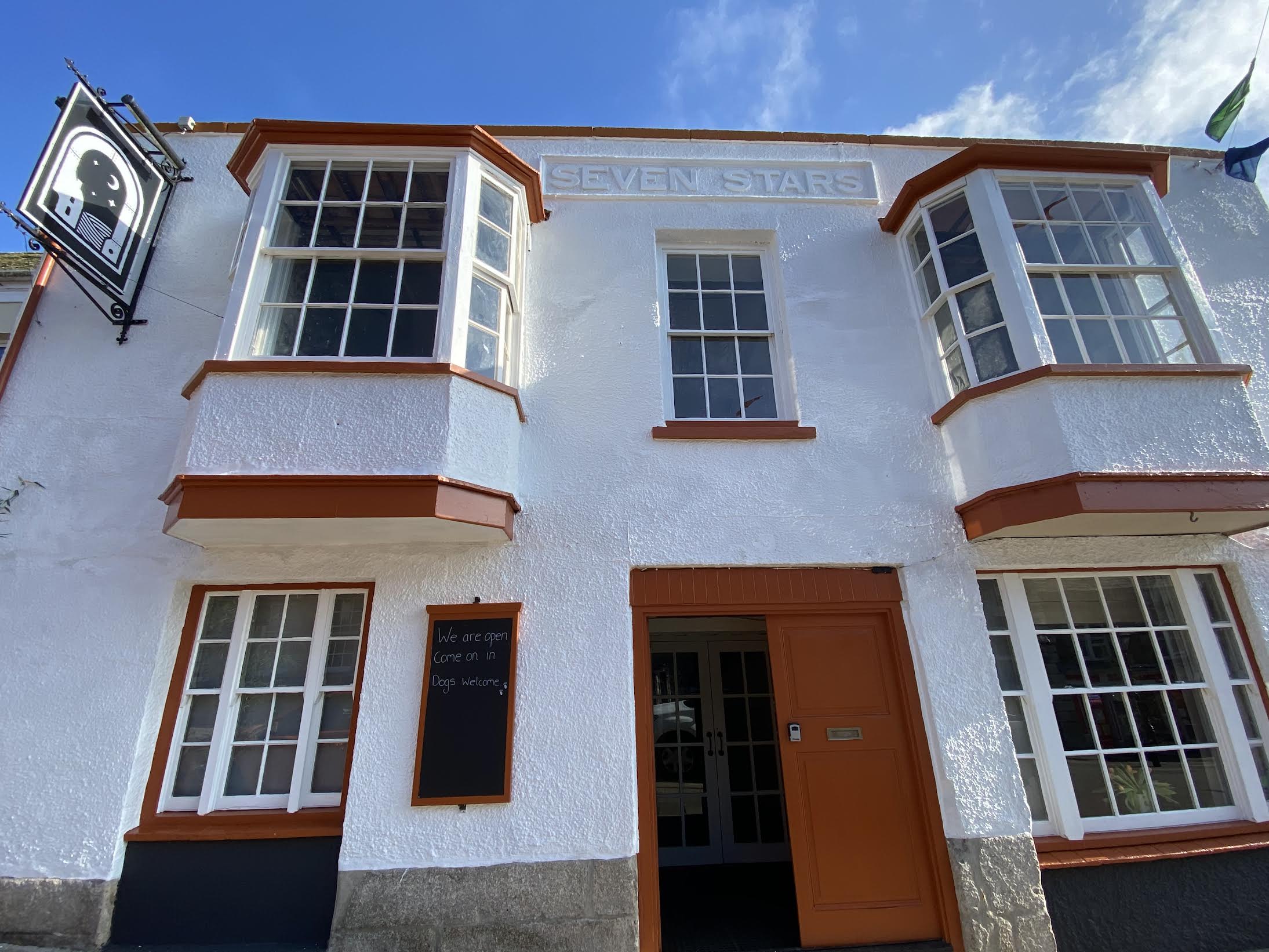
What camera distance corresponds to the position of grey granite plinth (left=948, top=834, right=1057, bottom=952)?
158 inches

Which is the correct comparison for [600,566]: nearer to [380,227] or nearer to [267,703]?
[267,703]

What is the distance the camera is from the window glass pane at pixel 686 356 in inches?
221

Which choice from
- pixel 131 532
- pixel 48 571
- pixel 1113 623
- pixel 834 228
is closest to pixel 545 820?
pixel 131 532

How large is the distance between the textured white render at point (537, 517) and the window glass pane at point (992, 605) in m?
0.23

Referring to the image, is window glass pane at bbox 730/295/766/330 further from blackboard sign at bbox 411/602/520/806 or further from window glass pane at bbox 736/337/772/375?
blackboard sign at bbox 411/602/520/806

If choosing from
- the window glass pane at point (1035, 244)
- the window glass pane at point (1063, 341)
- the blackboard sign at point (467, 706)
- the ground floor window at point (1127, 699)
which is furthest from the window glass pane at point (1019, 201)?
the blackboard sign at point (467, 706)

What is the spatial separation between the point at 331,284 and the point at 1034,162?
611 centimetres

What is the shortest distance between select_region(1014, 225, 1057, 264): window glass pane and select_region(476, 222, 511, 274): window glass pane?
4.40 meters

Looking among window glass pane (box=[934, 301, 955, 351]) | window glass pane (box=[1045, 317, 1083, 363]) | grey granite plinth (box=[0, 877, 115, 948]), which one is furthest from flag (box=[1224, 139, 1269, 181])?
grey granite plinth (box=[0, 877, 115, 948])

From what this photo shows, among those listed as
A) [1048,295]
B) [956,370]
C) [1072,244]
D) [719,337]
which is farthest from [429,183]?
[1072,244]

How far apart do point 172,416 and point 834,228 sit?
6.01 meters

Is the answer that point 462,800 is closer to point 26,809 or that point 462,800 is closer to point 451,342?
point 26,809

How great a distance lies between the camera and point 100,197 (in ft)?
16.5

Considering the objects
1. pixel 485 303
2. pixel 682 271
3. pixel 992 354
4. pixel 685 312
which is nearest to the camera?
pixel 992 354
